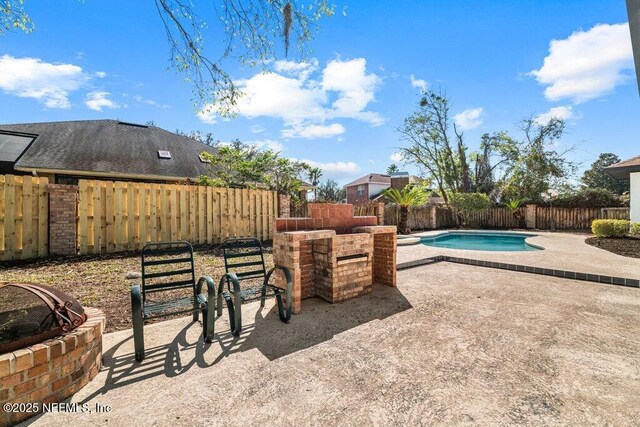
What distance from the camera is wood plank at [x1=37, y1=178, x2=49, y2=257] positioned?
647 centimetres

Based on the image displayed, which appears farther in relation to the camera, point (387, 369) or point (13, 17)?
point (13, 17)

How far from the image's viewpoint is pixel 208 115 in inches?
197

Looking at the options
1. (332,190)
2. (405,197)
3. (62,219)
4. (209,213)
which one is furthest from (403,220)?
(332,190)

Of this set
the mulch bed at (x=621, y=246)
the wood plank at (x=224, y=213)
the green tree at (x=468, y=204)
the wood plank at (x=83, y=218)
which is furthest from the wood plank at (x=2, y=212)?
the green tree at (x=468, y=204)

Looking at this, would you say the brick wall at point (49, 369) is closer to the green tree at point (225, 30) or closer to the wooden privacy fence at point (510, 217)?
the green tree at point (225, 30)

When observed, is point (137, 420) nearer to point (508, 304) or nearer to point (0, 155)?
point (508, 304)

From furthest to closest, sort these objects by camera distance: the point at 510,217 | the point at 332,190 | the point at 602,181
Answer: the point at 332,190 < the point at 602,181 < the point at 510,217

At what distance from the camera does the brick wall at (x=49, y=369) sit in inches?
68.4

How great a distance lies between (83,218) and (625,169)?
66.7ft

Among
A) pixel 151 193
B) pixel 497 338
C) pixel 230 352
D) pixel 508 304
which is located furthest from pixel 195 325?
pixel 151 193

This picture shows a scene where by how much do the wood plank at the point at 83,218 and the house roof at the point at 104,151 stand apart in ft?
21.6

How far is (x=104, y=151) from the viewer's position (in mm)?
13828

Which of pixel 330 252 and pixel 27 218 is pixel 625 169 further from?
pixel 27 218

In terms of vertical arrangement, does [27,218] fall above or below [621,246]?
above
